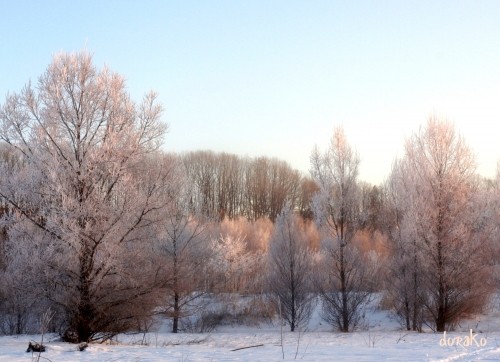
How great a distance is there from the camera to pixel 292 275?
966 inches

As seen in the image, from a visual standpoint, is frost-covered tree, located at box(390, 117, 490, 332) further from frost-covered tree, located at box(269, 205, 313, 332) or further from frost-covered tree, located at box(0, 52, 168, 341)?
frost-covered tree, located at box(0, 52, 168, 341)

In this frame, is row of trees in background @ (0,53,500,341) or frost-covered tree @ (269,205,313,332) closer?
row of trees in background @ (0,53,500,341)

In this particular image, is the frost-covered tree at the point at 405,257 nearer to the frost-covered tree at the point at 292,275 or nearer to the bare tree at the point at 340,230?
the bare tree at the point at 340,230

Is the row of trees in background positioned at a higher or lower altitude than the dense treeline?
lower

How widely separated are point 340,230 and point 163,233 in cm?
879

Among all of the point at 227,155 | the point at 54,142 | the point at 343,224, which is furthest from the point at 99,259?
the point at 227,155

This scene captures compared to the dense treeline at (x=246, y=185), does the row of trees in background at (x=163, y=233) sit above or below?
below

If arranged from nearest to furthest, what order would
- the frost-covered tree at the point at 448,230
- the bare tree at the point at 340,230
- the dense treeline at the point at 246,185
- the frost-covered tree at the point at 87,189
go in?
the frost-covered tree at the point at 87,189 < the frost-covered tree at the point at 448,230 < the bare tree at the point at 340,230 < the dense treeline at the point at 246,185

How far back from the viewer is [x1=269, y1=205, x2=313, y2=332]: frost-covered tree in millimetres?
24594

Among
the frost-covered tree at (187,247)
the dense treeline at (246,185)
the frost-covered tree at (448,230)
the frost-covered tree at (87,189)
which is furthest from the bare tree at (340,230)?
the dense treeline at (246,185)

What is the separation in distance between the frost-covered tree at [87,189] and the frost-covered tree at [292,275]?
1024cm

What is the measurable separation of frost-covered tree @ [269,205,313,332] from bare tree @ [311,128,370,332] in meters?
0.94

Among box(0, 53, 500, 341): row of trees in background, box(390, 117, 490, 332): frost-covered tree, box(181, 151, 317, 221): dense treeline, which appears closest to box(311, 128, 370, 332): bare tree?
box(0, 53, 500, 341): row of trees in background

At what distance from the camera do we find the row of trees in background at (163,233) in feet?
47.0
